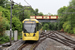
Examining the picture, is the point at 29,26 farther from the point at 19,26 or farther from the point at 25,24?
the point at 19,26

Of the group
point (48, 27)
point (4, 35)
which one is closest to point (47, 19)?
point (48, 27)

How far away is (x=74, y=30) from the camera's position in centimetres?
4094

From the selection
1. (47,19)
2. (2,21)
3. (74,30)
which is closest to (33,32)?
(2,21)

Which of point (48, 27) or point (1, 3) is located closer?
point (1, 3)

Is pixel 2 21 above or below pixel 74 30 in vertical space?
above

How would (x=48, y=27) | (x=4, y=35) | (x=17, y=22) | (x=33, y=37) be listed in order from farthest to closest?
(x=48, y=27)
(x=17, y=22)
(x=4, y=35)
(x=33, y=37)

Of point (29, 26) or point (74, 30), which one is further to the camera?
point (74, 30)

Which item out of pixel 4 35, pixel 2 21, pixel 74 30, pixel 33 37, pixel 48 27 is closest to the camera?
pixel 33 37

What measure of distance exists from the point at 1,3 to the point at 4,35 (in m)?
14.8

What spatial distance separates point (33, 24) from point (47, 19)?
57.6 meters

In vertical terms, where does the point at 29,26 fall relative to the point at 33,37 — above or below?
above

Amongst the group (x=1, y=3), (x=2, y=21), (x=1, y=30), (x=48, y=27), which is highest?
(x=1, y=3)

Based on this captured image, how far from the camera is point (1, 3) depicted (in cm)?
3484

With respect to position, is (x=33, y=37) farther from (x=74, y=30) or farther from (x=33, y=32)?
(x=74, y=30)
